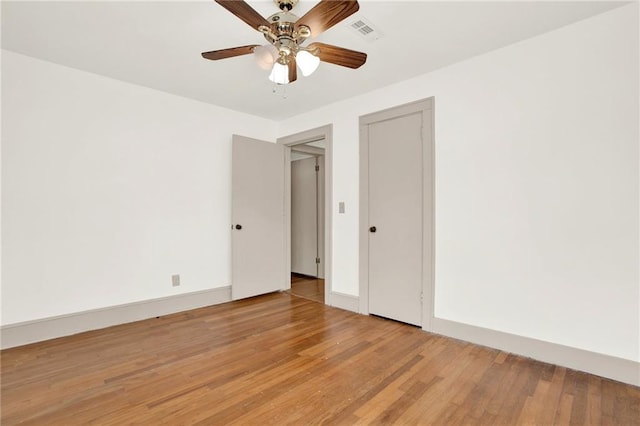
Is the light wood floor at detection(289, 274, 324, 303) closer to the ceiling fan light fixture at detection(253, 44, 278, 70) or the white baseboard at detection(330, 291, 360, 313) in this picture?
the white baseboard at detection(330, 291, 360, 313)

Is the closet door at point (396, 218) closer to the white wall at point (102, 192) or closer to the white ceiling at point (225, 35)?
the white ceiling at point (225, 35)

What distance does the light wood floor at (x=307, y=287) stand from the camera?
4.22 meters

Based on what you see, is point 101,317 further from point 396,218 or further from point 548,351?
point 548,351

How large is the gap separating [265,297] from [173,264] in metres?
1.30

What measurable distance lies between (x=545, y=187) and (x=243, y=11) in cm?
246

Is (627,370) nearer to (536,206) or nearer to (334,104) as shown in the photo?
(536,206)

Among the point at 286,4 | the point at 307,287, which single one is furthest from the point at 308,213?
the point at 286,4

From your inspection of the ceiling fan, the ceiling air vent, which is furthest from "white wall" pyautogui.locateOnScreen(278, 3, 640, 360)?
the ceiling fan

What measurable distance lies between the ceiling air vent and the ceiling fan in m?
0.29

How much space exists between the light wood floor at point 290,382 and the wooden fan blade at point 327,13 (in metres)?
2.27

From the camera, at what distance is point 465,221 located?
273cm

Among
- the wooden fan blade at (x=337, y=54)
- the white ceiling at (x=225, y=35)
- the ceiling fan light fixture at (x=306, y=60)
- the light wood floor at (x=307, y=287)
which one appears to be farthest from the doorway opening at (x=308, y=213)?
the ceiling fan light fixture at (x=306, y=60)

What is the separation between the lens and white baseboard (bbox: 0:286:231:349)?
103 inches

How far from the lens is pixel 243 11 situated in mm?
1674
